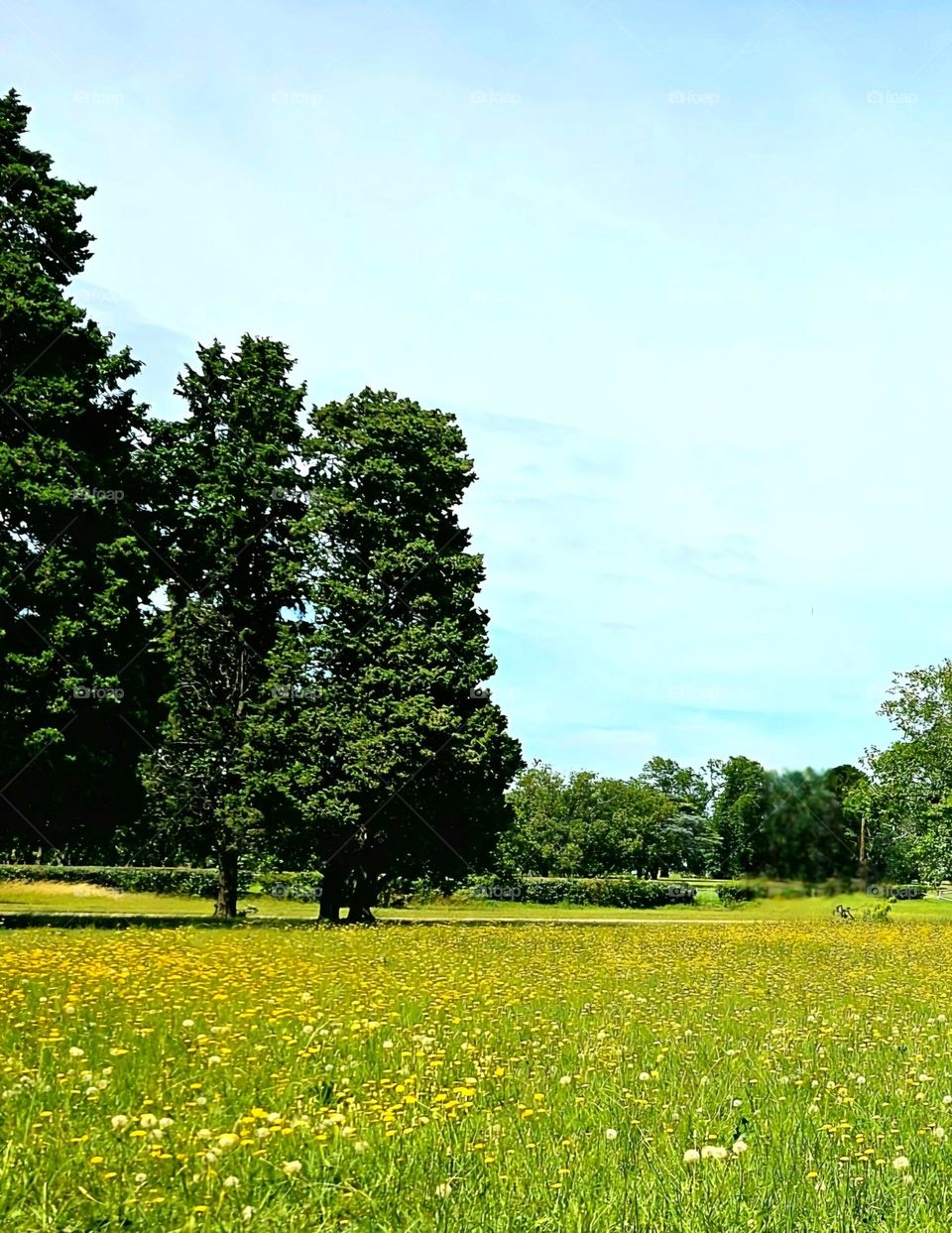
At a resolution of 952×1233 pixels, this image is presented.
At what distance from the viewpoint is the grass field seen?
16.6 feet

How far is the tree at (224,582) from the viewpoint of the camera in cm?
3253

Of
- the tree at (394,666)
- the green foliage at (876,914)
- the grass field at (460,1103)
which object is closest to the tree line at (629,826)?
the green foliage at (876,914)

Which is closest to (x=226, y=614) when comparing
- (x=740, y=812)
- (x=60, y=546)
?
(x=60, y=546)

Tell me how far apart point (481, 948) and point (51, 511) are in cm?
1559

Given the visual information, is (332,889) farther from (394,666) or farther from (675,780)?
(675,780)

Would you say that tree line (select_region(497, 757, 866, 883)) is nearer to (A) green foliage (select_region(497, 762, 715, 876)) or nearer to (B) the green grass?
(A) green foliage (select_region(497, 762, 715, 876))

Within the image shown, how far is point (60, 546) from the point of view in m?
26.7

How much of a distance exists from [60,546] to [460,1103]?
75.5ft

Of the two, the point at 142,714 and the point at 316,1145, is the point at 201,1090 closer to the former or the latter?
the point at 316,1145

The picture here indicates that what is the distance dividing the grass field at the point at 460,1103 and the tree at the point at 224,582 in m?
18.7

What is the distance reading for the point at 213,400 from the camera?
3494 centimetres

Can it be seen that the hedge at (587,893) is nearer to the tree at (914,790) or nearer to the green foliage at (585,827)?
the green foliage at (585,827)

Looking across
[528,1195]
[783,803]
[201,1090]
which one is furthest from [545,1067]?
[783,803]

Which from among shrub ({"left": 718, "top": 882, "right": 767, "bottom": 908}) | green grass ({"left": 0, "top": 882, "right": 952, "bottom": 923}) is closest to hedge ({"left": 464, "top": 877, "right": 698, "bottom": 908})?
green grass ({"left": 0, "top": 882, "right": 952, "bottom": 923})
